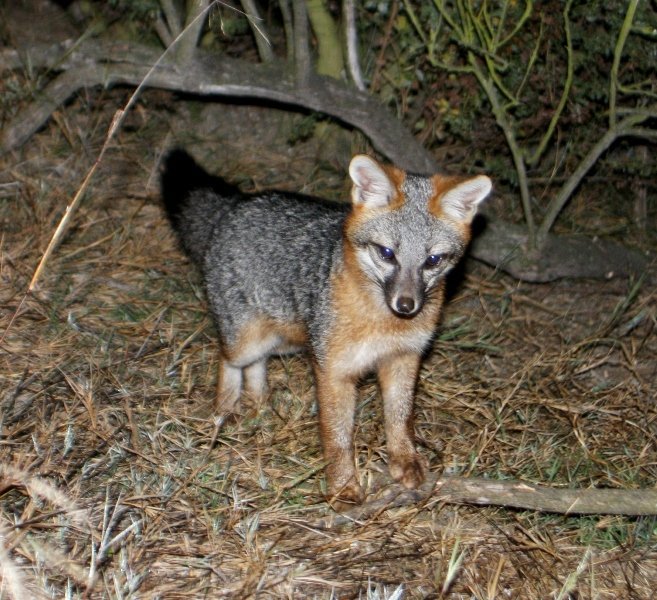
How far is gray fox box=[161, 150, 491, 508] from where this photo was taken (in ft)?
12.6

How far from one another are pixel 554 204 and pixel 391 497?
2.62 m

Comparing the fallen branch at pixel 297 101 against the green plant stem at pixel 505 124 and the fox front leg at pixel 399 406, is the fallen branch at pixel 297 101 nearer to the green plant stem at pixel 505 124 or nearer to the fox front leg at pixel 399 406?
the green plant stem at pixel 505 124

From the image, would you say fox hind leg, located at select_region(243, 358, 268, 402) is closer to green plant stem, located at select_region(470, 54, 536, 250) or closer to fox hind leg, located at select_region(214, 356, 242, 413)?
fox hind leg, located at select_region(214, 356, 242, 413)

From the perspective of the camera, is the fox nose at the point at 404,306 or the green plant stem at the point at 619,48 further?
the green plant stem at the point at 619,48

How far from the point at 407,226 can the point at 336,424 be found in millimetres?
961

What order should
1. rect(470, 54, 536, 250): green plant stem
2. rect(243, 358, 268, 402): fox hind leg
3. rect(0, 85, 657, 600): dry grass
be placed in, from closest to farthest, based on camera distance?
1. rect(0, 85, 657, 600): dry grass
2. rect(243, 358, 268, 402): fox hind leg
3. rect(470, 54, 536, 250): green plant stem

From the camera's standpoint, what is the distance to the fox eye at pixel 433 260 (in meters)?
3.83

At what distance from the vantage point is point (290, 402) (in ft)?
15.4

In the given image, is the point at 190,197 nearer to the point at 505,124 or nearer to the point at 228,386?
the point at 228,386

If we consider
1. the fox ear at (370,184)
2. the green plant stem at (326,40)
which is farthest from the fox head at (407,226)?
the green plant stem at (326,40)

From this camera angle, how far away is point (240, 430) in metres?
4.31

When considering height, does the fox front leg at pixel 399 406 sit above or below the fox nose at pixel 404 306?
below

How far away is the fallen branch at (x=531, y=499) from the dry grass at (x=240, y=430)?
8 centimetres

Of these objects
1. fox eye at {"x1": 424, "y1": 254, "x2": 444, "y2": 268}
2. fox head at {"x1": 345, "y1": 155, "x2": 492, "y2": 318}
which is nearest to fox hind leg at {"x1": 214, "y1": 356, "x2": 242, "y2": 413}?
fox head at {"x1": 345, "y1": 155, "x2": 492, "y2": 318}
